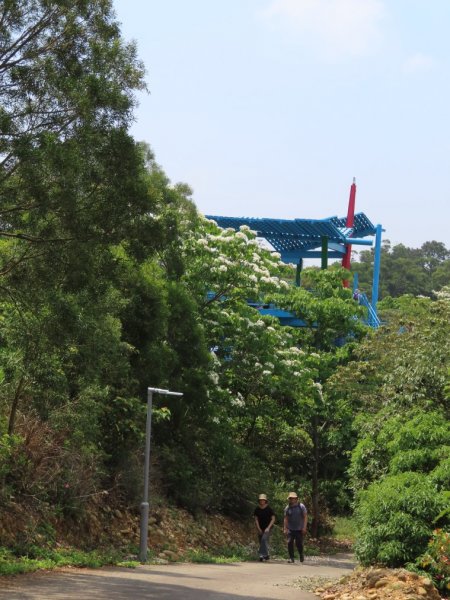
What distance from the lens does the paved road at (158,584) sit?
14.0 metres

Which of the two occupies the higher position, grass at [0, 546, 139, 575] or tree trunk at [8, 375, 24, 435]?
tree trunk at [8, 375, 24, 435]

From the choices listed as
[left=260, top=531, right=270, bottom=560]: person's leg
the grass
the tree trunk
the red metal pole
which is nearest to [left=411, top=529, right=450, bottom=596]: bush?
the grass

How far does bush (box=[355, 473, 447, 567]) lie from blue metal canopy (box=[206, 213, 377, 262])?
2353cm

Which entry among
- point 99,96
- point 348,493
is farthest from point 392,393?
point 348,493

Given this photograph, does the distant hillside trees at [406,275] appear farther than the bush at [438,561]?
Yes

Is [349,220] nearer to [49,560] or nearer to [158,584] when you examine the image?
[49,560]

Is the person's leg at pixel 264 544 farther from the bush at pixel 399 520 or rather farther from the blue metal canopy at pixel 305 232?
the blue metal canopy at pixel 305 232

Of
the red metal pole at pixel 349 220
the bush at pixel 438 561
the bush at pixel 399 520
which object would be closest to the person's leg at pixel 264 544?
the bush at pixel 399 520

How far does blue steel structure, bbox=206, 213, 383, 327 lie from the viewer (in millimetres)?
42062

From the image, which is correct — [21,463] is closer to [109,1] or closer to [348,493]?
[109,1]

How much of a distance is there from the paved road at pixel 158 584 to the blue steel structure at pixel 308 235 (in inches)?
767

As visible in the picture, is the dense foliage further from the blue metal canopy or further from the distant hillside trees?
the distant hillside trees

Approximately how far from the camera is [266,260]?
108 feet

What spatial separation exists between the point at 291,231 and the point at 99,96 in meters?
27.8
